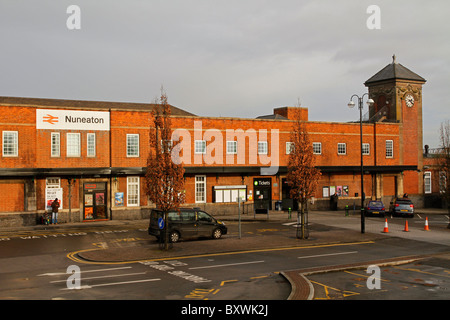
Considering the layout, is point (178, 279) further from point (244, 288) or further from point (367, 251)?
point (367, 251)

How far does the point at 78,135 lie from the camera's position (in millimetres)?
37688

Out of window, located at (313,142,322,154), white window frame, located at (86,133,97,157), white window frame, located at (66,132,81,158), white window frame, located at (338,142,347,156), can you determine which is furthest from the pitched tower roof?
white window frame, located at (66,132,81,158)

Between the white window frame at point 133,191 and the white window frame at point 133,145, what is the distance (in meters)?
1.93

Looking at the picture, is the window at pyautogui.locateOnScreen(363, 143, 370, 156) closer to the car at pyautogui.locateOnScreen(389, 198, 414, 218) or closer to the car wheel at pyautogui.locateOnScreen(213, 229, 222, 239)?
the car at pyautogui.locateOnScreen(389, 198, 414, 218)

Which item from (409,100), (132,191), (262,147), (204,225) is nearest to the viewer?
(204,225)

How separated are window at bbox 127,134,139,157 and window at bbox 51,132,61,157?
5587 millimetres

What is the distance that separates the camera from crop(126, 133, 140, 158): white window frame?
39562mm

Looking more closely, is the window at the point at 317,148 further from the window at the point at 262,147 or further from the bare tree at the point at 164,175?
the bare tree at the point at 164,175

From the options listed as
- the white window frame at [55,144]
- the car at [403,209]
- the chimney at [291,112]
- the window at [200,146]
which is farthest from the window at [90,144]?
the car at [403,209]

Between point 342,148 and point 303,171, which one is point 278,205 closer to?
point 342,148

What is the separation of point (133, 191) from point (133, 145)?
3858 mm

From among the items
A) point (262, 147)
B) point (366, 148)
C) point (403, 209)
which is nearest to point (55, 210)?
point (262, 147)

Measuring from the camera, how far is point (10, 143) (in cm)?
3512

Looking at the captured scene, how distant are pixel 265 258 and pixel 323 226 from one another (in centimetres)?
1396
